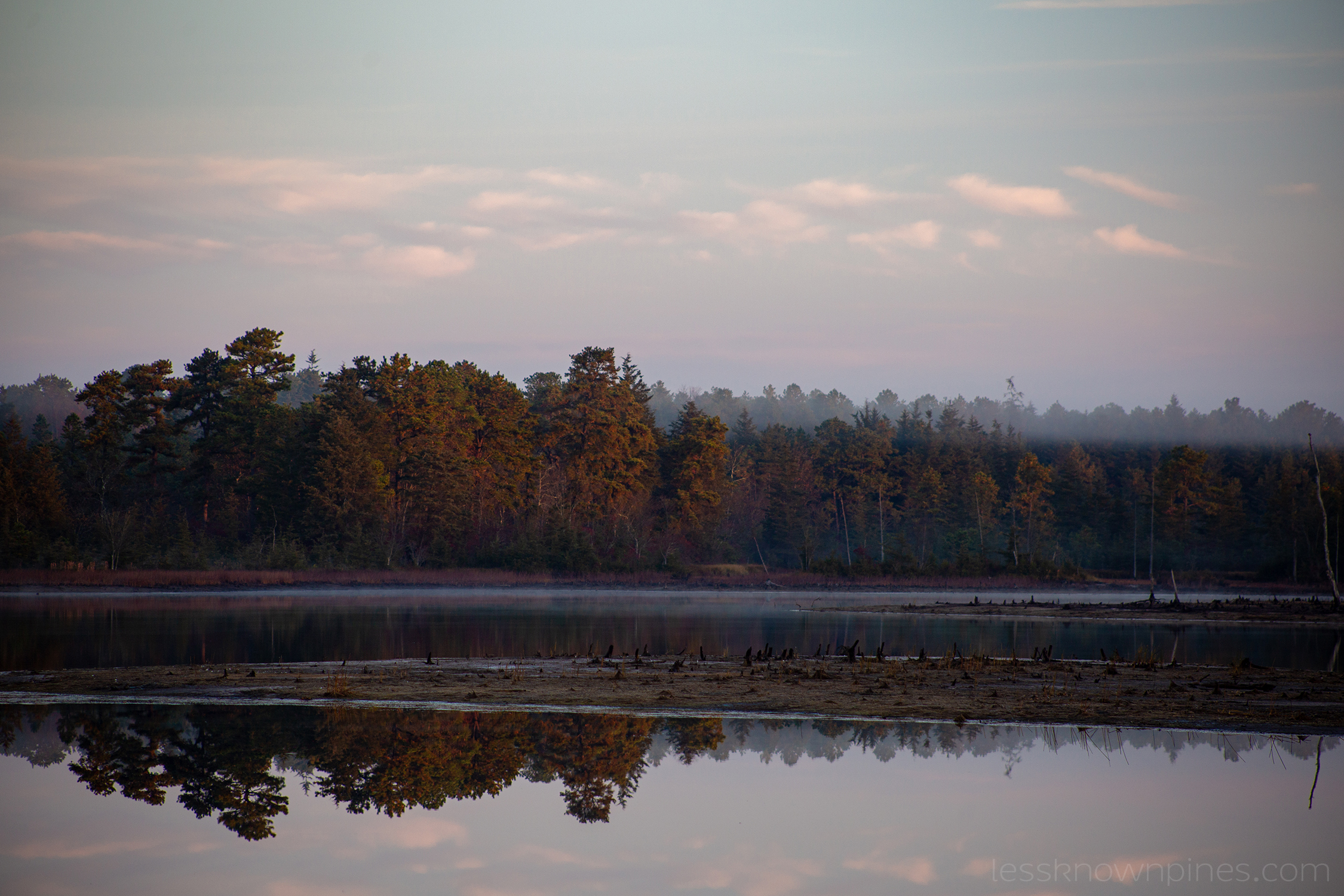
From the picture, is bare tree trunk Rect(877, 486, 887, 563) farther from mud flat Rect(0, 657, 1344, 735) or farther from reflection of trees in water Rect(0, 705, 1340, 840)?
reflection of trees in water Rect(0, 705, 1340, 840)

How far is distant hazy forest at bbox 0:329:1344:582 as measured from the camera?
81.1 m

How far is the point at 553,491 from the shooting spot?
317 feet

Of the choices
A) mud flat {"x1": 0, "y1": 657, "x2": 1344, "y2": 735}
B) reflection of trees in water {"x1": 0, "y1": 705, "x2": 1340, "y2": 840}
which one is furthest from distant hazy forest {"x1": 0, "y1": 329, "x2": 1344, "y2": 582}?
reflection of trees in water {"x1": 0, "y1": 705, "x2": 1340, "y2": 840}

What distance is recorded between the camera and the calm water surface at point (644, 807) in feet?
34.0

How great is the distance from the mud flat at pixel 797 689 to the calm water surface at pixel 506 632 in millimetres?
3903

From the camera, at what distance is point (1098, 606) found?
57.0 meters

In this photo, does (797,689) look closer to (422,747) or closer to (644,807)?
(422,747)

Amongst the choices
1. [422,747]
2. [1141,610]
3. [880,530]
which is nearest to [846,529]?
[880,530]

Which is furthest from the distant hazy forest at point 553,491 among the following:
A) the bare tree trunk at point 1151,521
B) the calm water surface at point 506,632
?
the calm water surface at point 506,632

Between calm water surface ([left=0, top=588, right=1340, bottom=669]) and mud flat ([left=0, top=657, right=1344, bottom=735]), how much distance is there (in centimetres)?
390

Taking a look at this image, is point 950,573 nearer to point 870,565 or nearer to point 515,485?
point 870,565

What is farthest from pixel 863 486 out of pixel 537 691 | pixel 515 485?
pixel 537 691

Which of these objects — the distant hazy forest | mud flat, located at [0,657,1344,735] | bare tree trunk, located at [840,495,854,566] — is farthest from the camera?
bare tree trunk, located at [840,495,854,566]

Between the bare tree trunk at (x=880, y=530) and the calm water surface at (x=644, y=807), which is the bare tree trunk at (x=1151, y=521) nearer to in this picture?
the bare tree trunk at (x=880, y=530)
